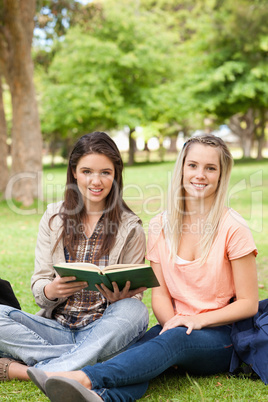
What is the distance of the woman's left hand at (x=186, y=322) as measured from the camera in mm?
Result: 2721

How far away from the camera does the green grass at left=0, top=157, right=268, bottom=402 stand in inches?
108

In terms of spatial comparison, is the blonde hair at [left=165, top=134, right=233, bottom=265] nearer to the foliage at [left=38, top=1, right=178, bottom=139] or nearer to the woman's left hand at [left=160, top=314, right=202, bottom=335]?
the woman's left hand at [left=160, top=314, right=202, bottom=335]

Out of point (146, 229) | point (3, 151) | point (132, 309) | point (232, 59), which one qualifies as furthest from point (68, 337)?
point (232, 59)

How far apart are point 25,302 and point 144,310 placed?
225cm

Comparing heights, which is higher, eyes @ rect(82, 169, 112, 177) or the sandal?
eyes @ rect(82, 169, 112, 177)

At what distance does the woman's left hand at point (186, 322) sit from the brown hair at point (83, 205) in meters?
0.62

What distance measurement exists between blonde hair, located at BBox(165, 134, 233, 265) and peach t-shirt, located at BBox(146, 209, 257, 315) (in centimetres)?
5

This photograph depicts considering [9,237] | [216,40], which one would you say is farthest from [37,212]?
[216,40]

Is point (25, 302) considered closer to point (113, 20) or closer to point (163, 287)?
point (163, 287)

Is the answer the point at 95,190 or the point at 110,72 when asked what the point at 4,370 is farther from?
the point at 110,72

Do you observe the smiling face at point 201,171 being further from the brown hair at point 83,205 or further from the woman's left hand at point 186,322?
the woman's left hand at point 186,322

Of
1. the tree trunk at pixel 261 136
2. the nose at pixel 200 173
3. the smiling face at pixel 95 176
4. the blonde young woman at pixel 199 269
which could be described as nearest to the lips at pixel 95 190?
the smiling face at pixel 95 176

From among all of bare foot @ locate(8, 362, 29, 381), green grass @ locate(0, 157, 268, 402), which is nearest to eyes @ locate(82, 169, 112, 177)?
green grass @ locate(0, 157, 268, 402)

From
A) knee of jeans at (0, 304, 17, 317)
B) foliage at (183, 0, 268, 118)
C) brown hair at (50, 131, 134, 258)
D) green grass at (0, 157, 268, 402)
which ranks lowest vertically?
green grass at (0, 157, 268, 402)
